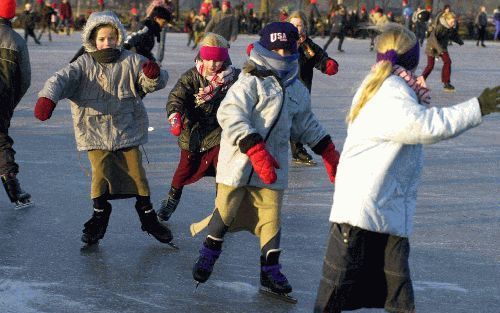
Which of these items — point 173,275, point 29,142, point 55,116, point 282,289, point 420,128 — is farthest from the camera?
point 55,116

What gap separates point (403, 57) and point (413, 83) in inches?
4.8

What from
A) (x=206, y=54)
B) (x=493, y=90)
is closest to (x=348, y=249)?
(x=493, y=90)

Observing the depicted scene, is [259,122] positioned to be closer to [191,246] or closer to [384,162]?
[384,162]

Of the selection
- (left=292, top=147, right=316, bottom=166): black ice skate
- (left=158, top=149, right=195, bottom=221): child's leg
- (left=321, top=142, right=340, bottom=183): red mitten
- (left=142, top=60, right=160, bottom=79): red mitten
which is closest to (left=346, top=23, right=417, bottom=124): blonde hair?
→ (left=321, top=142, right=340, bottom=183): red mitten

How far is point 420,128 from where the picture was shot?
3.98 m

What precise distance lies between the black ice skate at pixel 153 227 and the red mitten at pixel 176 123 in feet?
1.57

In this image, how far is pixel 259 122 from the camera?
16.8ft

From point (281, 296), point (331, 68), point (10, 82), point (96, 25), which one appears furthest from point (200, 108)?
point (331, 68)

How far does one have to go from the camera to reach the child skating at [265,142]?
5090 mm

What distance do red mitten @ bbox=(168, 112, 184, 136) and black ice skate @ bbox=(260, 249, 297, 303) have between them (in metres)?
1.24

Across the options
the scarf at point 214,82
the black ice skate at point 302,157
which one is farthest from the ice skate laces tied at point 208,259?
the black ice skate at point 302,157

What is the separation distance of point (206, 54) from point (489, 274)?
6.87 feet

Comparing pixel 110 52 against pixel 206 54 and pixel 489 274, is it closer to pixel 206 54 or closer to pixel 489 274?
pixel 206 54

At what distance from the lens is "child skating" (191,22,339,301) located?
16.7ft
